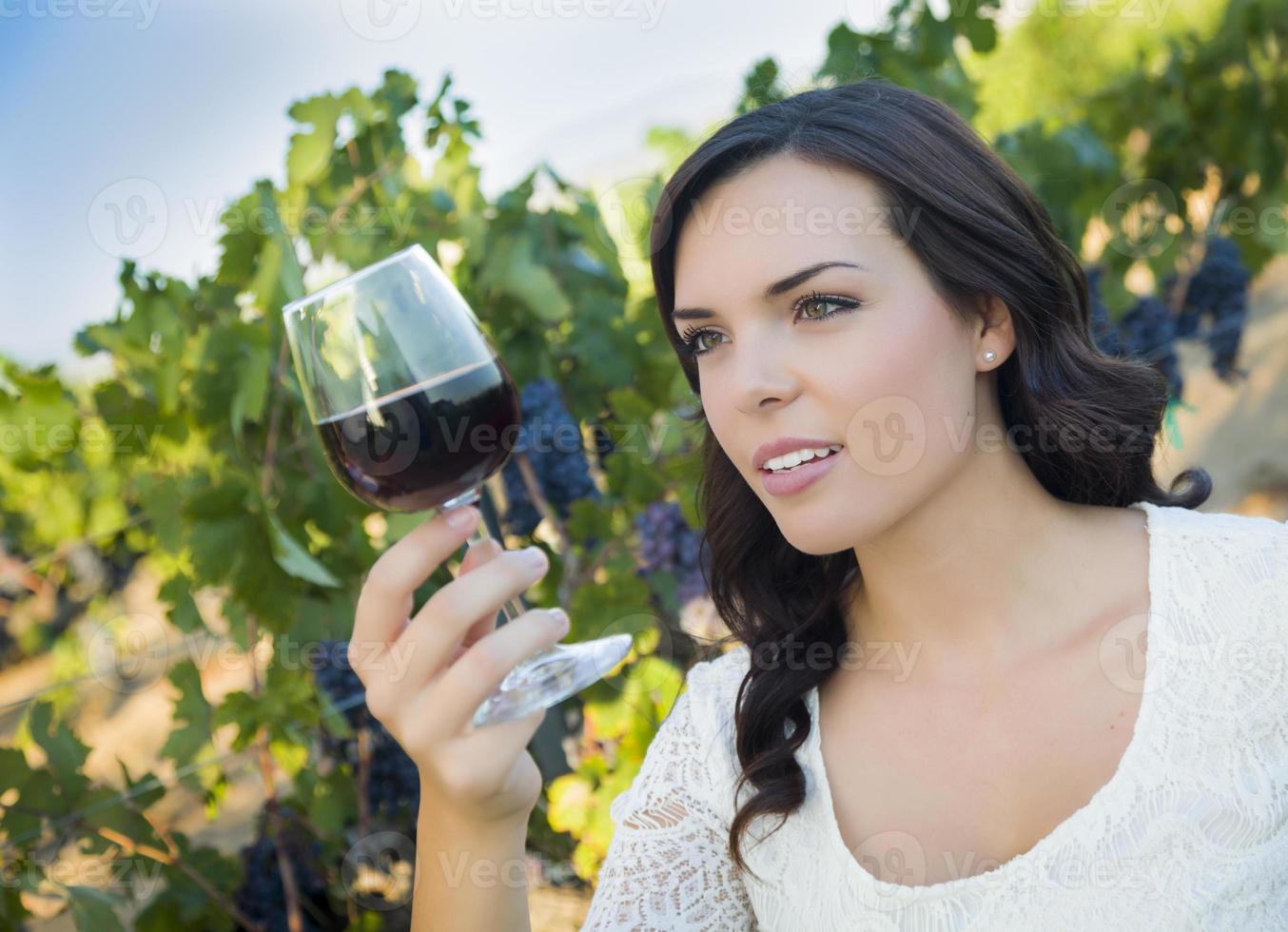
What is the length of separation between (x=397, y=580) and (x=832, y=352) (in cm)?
75

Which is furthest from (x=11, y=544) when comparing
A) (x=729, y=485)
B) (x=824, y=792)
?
(x=824, y=792)

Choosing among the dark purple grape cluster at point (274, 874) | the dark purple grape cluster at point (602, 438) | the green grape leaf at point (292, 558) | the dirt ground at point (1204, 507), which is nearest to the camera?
the green grape leaf at point (292, 558)

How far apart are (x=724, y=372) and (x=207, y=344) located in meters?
1.06

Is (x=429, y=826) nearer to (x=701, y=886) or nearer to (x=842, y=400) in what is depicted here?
(x=701, y=886)

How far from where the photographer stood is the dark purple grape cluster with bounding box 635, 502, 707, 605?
2.44 metres

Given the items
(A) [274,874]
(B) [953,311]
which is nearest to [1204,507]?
(B) [953,311]

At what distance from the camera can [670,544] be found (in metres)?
2.44

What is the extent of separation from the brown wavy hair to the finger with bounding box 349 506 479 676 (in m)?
0.80

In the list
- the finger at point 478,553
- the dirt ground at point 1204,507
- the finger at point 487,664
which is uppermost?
the finger at point 478,553

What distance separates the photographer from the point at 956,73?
325 cm

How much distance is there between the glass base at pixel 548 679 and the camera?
119 cm

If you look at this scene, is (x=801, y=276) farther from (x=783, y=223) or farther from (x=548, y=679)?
(x=548, y=679)

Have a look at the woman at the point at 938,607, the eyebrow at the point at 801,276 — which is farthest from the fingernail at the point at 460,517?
the eyebrow at the point at 801,276

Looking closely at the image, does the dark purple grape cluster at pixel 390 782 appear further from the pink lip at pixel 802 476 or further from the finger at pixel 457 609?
the finger at pixel 457 609
